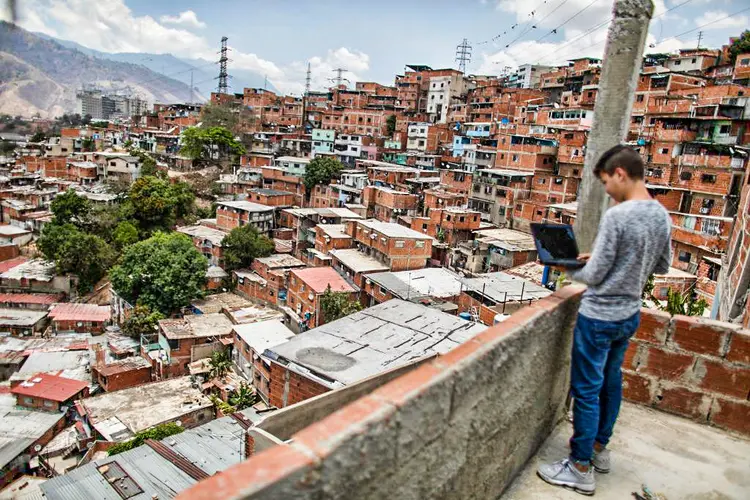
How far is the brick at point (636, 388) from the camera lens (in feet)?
13.3

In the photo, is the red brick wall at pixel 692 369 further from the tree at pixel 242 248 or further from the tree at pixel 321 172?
the tree at pixel 321 172

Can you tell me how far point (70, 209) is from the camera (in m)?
34.8

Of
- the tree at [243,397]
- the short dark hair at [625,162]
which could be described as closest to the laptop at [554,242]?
the short dark hair at [625,162]

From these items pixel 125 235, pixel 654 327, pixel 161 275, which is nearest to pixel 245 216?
pixel 125 235

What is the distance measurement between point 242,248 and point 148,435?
15.9m

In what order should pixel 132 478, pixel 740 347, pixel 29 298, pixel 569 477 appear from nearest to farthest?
pixel 569 477 → pixel 740 347 → pixel 132 478 → pixel 29 298

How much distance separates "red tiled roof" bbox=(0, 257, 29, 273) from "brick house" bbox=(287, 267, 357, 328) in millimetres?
21216

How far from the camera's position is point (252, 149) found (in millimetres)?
→ 52375

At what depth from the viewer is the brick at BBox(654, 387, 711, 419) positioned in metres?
3.85

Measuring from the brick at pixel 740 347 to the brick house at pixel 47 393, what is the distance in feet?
71.9

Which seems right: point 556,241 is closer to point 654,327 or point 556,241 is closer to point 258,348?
point 654,327

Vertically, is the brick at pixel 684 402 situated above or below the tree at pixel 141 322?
above

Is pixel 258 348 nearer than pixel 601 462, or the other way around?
pixel 601 462

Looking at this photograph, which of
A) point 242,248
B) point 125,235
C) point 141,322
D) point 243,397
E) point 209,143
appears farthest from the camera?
point 209,143
